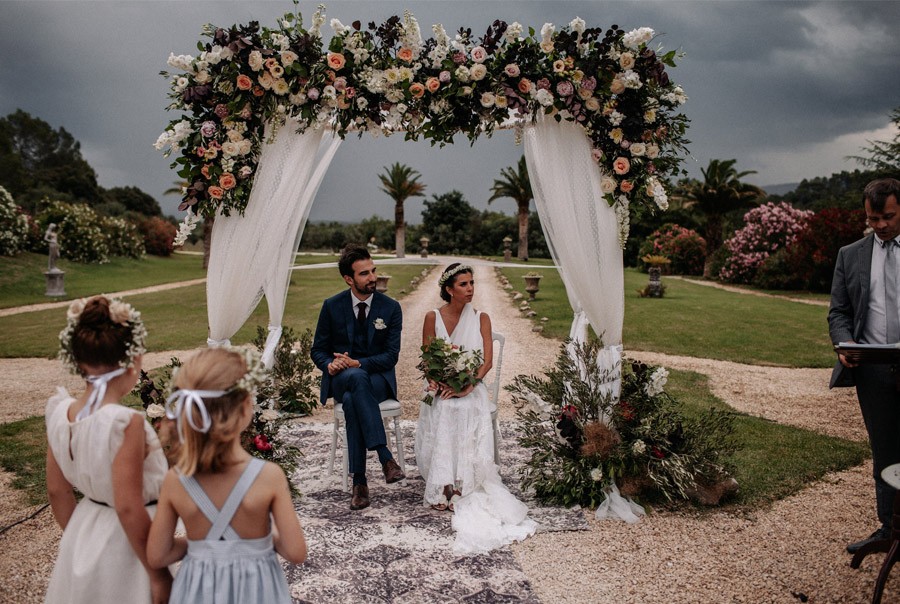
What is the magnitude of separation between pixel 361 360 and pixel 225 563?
3006 millimetres

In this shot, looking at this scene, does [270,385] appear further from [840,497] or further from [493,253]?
[493,253]

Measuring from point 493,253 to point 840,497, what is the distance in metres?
37.8

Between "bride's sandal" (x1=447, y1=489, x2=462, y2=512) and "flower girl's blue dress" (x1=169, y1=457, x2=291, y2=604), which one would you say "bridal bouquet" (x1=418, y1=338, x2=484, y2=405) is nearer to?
"bride's sandal" (x1=447, y1=489, x2=462, y2=512)

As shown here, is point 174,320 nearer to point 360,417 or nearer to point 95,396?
point 360,417

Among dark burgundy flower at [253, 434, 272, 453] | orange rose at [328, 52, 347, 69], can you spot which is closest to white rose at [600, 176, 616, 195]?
orange rose at [328, 52, 347, 69]

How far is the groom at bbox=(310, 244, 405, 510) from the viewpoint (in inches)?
185

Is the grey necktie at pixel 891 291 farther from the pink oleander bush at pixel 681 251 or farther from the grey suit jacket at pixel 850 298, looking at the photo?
the pink oleander bush at pixel 681 251

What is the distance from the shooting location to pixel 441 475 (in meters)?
4.57

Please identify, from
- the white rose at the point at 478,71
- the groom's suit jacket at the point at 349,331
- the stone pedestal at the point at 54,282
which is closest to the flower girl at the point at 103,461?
the groom's suit jacket at the point at 349,331

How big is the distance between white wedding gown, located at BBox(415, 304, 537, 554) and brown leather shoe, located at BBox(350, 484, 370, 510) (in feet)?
1.44

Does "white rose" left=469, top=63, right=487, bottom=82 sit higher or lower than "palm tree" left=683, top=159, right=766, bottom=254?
lower

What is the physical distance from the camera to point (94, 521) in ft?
7.34

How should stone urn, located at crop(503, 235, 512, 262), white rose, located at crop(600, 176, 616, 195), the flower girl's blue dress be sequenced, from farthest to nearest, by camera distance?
stone urn, located at crop(503, 235, 512, 262)
white rose, located at crop(600, 176, 616, 195)
the flower girl's blue dress

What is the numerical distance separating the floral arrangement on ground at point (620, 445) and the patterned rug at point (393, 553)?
0.29m
